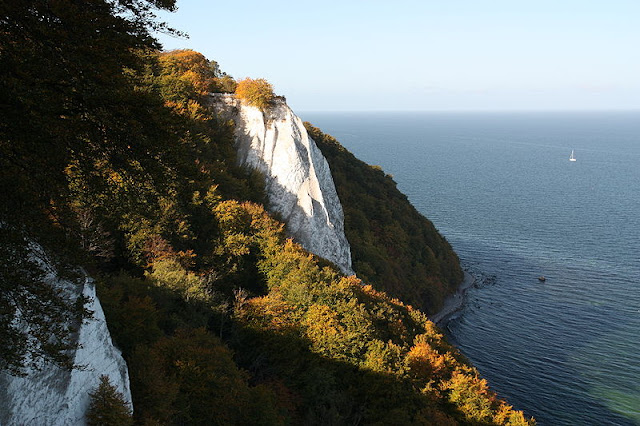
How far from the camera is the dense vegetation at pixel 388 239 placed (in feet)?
189

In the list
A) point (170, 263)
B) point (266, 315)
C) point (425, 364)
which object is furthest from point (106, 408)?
point (425, 364)

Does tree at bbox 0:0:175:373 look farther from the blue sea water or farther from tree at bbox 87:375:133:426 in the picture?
the blue sea water

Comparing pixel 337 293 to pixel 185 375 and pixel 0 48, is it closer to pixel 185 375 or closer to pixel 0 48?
pixel 185 375

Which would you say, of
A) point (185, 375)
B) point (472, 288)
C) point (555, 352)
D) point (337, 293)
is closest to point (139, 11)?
point (185, 375)

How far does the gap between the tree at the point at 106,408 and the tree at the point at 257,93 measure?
1446 inches

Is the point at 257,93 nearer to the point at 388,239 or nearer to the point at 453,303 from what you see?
the point at 388,239

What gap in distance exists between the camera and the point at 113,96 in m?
10.4

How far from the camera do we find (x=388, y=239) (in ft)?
214

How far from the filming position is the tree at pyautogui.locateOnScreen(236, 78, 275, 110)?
4684 centimetres

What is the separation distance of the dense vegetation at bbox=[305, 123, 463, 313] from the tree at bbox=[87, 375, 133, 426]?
131 ft

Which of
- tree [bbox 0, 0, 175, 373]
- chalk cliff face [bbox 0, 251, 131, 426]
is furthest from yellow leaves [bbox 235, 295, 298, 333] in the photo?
tree [bbox 0, 0, 175, 373]

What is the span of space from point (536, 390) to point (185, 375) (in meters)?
41.0

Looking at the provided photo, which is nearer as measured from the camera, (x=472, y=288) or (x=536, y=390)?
(x=536, y=390)

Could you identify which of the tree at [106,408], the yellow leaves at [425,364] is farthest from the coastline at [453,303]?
the tree at [106,408]
